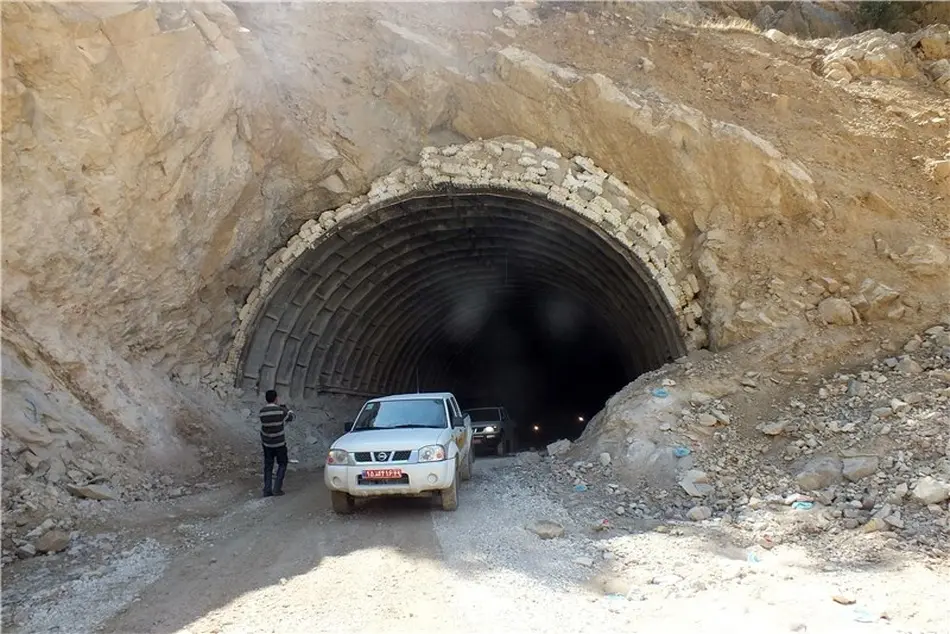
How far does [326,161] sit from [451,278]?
6.80 metres

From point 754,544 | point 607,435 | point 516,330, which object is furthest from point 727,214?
point 516,330

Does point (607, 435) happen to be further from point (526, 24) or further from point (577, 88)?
point (526, 24)

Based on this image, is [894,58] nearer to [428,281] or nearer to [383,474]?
[428,281]

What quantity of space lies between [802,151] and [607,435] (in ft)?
22.8

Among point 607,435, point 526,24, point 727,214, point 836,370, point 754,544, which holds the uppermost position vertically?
point 526,24

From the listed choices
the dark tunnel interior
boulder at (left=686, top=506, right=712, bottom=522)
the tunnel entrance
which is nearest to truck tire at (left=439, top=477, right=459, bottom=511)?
boulder at (left=686, top=506, right=712, bottom=522)

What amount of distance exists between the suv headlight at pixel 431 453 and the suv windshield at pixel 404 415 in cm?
109

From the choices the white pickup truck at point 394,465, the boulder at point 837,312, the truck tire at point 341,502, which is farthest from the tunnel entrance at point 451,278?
the truck tire at point 341,502

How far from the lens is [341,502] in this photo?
30.3 ft

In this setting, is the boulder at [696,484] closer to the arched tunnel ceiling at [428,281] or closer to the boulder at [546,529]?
the boulder at [546,529]

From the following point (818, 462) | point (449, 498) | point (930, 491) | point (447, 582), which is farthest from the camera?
point (449, 498)

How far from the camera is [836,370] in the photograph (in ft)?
36.0

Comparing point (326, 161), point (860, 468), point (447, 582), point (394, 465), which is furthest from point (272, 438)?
point (860, 468)

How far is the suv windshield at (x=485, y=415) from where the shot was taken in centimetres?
1891
